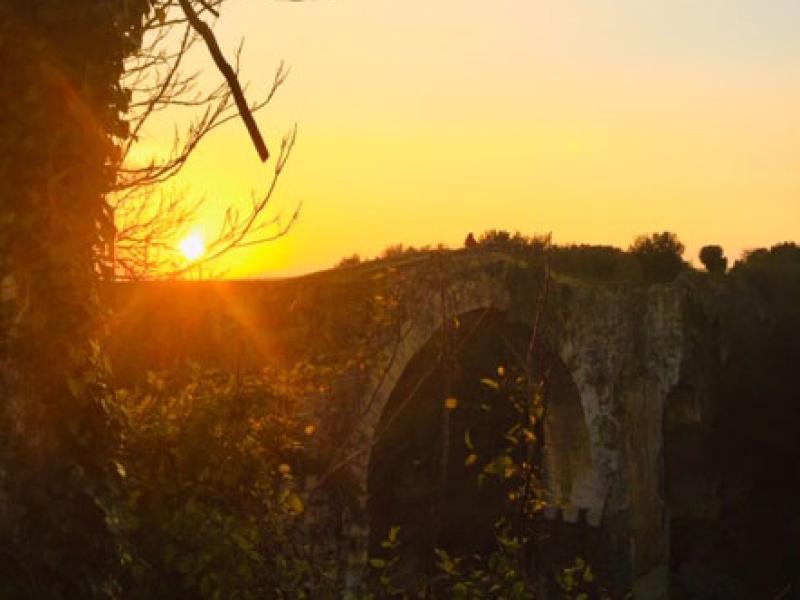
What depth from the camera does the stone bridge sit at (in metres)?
9.82

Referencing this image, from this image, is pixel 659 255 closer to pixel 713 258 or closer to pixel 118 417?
pixel 713 258

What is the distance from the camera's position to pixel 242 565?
4559mm

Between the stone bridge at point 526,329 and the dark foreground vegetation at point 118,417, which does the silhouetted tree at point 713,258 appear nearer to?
the stone bridge at point 526,329

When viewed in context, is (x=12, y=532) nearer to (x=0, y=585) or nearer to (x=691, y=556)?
(x=0, y=585)

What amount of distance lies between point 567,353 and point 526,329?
172 cm

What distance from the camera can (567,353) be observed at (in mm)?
16188

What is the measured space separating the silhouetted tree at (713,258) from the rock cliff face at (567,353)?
1165cm

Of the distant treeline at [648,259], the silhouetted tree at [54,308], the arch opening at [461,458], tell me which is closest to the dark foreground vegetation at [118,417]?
the silhouetted tree at [54,308]

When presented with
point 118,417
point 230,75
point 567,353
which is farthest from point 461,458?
point 230,75

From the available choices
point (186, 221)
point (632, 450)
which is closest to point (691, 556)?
point (632, 450)

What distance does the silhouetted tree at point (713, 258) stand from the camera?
37.5 meters

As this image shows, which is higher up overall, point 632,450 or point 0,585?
point 0,585

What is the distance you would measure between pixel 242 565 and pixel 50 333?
130 centimetres

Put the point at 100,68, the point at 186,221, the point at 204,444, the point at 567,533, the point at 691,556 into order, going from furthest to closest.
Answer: the point at 691,556 → the point at 567,533 → the point at 186,221 → the point at 204,444 → the point at 100,68
